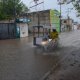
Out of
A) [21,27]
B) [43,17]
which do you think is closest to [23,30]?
[21,27]

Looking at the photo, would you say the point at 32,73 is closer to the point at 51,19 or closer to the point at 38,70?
the point at 38,70

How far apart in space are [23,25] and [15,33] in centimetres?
572

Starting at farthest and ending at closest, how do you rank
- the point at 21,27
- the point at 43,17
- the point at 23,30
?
the point at 43,17
the point at 23,30
the point at 21,27

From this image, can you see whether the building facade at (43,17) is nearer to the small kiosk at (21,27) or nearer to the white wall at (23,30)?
the white wall at (23,30)

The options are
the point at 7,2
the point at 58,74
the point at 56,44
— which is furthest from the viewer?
the point at 7,2

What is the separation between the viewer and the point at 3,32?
44750mm

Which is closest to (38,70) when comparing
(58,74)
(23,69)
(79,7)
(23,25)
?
(23,69)

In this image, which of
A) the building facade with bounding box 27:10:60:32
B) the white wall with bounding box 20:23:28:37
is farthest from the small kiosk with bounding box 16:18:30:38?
the building facade with bounding box 27:10:60:32

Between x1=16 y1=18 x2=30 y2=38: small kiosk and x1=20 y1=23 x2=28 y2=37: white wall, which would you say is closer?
x1=16 y1=18 x2=30 y2=38: small kiosk

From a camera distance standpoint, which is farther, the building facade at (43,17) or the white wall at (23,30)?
the building facade at (43,17)

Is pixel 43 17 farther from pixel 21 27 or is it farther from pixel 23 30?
pixel 21 27

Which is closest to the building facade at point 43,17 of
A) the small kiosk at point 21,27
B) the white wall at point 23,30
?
the white wall at point 23,30

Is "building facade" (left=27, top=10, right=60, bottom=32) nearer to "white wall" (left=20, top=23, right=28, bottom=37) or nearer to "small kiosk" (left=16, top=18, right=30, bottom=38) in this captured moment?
"white wall" (left=20, top=23, right=28, bottom=37)

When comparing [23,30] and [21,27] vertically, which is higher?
[21,27]
